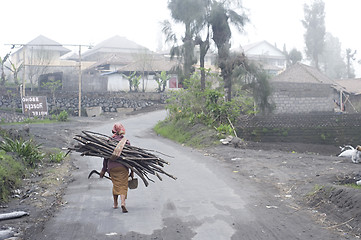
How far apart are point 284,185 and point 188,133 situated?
12125 millimetres

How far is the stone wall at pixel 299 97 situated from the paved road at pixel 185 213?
21.0 metres

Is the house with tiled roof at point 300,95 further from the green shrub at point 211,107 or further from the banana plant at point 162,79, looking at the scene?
the banana plant at point 162,79

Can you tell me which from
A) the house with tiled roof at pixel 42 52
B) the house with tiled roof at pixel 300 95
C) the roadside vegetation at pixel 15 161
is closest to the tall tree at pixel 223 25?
the house with tiled roof at pixel 300 95

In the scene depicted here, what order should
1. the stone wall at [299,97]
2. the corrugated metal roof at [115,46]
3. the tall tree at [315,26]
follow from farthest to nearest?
the corrugated metal roof at [115,46] → the tall tree at [315,26] → the stone wall at [299,97]

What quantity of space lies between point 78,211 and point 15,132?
9.77 m

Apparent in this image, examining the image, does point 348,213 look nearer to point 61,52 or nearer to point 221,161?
point 221,161

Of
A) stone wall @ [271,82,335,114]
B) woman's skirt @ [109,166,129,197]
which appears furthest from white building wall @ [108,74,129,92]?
woman's skirt @ [109,166,129,197]

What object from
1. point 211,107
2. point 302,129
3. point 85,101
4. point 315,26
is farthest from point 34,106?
point 315,26

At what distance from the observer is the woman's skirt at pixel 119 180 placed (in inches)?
317

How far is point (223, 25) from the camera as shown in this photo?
85.2 feet

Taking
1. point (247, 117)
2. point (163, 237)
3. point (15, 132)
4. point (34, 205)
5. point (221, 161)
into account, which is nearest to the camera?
point (163, 237)

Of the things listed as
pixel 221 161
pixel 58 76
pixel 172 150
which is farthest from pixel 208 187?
pixel 58 76

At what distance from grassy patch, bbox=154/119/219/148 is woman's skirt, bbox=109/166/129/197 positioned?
1131 centimetres

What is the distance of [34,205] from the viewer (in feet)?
28.4
